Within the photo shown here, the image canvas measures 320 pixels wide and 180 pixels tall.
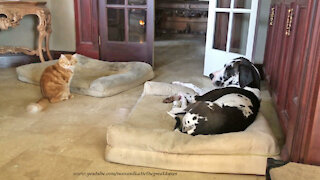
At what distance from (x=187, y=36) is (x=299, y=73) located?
5765 mm

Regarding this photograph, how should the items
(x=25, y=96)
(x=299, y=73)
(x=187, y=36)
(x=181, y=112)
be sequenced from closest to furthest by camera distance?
1. (x=299, y=73)
2. (x=181, y=112)
3. (x=25, y=96)
4. (x=187, y=36)

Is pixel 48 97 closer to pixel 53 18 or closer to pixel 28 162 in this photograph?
pixel 28 162

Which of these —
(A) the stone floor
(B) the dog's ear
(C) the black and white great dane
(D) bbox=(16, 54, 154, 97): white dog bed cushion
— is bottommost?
(A) the stone floor

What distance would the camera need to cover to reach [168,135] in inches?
70.2

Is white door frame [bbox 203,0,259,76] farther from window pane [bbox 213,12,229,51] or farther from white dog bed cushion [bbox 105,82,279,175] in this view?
white dog bed cushion [bbox 105,82,279,175]

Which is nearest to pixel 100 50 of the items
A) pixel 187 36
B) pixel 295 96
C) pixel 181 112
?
pixel 181 112

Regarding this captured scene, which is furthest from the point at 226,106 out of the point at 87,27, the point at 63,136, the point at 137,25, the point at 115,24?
the point at 87,27

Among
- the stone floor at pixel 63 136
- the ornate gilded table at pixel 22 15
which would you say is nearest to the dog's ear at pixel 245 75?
the stone floor at pixel 63 136

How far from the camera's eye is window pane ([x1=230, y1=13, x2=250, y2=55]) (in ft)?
11.3

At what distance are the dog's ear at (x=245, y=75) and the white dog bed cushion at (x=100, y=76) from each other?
1.35 m

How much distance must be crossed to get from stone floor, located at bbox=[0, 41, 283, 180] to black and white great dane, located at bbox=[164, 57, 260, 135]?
0.27 metres

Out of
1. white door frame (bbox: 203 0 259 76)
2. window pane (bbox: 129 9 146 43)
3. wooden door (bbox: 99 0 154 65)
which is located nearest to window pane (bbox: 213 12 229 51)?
white door frame (bbox: 203 0 259 76)

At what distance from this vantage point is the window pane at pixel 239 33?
11.3 feet

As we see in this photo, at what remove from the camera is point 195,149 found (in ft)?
5.59
